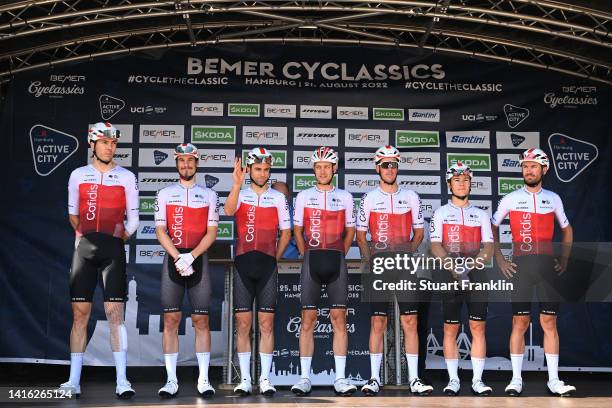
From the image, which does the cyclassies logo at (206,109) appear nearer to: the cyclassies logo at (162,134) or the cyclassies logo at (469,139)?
the cyclassies logo at (162,134)

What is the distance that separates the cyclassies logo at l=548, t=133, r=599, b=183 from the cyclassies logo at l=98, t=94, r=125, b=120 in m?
5.16

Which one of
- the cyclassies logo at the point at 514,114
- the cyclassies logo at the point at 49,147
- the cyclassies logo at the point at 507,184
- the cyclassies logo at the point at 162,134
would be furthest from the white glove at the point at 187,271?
the cyclassies logo at the point at 514,114

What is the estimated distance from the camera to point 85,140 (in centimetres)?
952

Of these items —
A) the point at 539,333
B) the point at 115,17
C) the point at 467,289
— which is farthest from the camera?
the point at 539,333

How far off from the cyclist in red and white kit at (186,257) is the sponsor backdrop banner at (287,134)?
7.64ft

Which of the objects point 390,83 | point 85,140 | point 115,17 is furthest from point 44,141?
point 390,83

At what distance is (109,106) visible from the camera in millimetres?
9602

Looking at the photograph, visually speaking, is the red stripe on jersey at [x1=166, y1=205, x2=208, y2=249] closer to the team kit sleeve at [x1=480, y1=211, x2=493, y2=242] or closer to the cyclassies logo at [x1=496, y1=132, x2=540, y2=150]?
the team kit sleeve at [x1=480, y1=211, x2=493, y2=242]

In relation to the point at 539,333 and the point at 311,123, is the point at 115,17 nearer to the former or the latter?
the point at 311,123

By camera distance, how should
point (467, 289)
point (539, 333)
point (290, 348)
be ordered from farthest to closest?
point (539, 333) < point (290, 348) < point (467, 289)

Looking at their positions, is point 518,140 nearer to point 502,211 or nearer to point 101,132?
point 502,211

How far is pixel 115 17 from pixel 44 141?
1790 millimetres

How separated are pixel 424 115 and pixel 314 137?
4.45 feet

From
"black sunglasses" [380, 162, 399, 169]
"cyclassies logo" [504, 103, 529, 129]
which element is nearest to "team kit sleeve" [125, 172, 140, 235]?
"black sunglasses" [380, 162, 399, 169]
